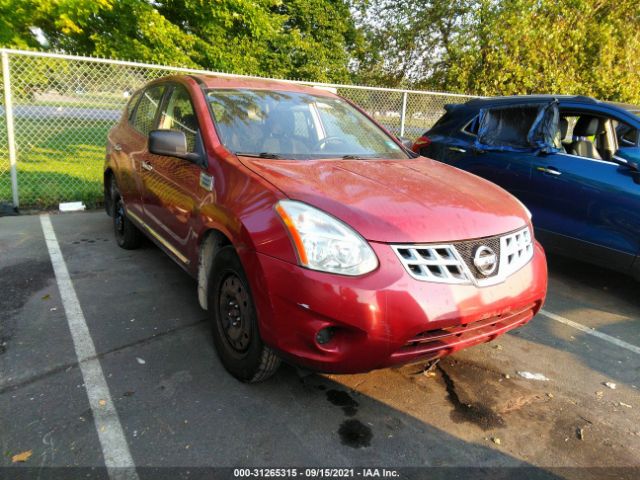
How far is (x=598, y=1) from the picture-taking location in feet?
45.3

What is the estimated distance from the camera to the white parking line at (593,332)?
11.2 feet

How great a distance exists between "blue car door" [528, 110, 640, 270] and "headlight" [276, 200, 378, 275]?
9.76 ft

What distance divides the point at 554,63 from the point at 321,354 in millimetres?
14014

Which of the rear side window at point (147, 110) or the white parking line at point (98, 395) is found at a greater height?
the rear side window at point (147, 110)

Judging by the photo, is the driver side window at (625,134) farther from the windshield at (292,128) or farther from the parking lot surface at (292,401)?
the windshield at (292,128)

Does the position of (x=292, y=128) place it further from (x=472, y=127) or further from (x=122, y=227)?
(x=472, y=127)

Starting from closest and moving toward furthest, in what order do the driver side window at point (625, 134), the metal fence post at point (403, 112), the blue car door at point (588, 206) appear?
the blue car door at point (588, 206), the driver side window at point (625, 134), the metal fence post at point (403, 112)

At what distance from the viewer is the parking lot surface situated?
2186mm

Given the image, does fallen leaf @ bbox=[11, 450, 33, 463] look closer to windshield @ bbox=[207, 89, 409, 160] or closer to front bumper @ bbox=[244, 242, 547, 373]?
front bumper @ bbox=[244, 242, 547, 373]

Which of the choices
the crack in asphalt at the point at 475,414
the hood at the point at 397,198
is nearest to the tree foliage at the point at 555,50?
the hood at the point at 397,198

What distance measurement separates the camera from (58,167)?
861 cm

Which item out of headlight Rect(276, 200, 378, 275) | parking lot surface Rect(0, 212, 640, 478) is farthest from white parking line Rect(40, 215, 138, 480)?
headlight Rect(276, 200, 378, 275)

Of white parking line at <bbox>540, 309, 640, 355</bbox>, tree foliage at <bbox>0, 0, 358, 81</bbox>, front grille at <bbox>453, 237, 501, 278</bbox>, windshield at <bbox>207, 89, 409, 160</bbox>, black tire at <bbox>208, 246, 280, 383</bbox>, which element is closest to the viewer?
front grille at <bbox>453, 237, 501, 278</bbox>

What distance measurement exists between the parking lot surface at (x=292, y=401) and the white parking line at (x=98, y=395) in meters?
0.02
